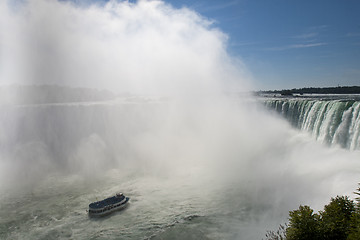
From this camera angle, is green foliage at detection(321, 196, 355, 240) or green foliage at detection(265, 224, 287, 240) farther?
green foliage at detection(265, 224, 287, 240)

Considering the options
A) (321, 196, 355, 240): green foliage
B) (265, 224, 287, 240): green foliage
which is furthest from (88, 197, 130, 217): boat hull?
(321, 196, 355, 240): green foliage

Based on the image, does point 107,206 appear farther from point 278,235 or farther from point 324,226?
point 324,226

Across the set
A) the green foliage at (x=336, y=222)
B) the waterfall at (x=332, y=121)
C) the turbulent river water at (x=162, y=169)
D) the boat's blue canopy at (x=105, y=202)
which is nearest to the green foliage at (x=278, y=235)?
the turbulent river water at (x=162, y=169)

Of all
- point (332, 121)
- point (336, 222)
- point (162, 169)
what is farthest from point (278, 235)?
point (162, 169)

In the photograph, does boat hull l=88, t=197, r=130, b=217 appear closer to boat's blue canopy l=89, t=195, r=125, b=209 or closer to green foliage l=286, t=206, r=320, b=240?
boat's blue canopy l=89, t=195, r=125, b=209

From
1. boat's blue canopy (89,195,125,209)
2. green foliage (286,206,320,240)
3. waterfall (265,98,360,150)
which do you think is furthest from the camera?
waterfall (265,98,360,150)

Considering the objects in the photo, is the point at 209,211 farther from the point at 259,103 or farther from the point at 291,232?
the point at 259,103

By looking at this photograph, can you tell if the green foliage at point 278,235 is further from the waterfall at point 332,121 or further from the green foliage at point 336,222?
the waterfall at point 332,121
